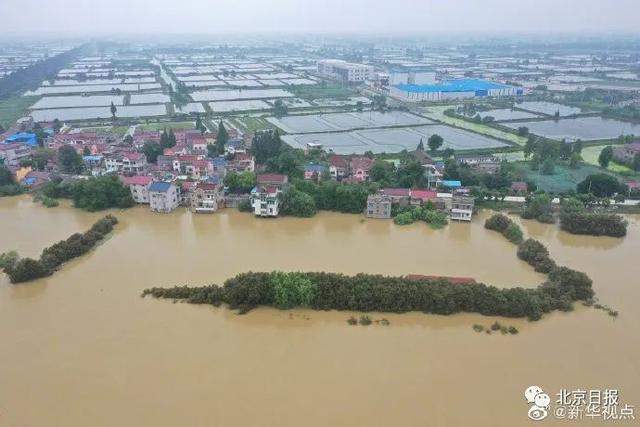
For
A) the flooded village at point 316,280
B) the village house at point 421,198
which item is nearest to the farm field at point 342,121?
the flooded village at point 316,280

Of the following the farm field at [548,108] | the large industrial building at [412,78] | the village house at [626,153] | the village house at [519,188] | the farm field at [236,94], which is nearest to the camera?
the village house at [519,188]

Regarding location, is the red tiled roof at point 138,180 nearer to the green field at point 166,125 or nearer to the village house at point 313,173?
the village house at point 313,173

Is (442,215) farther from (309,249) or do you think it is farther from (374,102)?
(374,102)

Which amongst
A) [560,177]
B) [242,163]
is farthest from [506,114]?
[242,163]

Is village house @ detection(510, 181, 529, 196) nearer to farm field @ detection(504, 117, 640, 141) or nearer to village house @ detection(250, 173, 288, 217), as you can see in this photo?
village house @ detection(250, 173, 288, 217)

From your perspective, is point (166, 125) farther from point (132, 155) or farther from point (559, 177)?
point (559, 177)

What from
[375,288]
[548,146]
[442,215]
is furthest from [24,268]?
[548,146]
